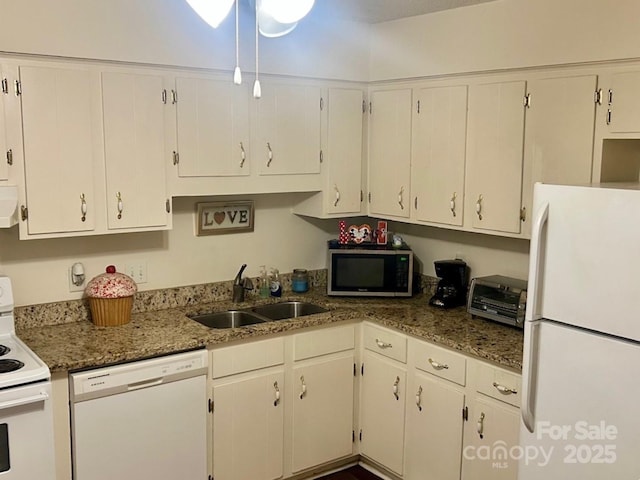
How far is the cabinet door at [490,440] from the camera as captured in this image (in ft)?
9.38

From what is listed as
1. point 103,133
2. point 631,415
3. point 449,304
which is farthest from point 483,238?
point 103,133

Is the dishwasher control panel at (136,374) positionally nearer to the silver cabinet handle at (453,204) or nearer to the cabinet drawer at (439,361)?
the cabinet drawer at (439,361)

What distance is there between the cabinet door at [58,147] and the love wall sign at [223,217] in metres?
0.76

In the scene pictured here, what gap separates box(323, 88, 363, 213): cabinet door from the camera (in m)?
3.79

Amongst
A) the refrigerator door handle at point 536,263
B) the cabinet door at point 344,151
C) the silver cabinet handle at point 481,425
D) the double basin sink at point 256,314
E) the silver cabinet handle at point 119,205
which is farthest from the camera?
the cabinet door at point 344,151

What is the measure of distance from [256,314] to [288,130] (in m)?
1.02

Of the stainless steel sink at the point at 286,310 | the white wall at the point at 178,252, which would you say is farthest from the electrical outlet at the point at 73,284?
the stainless steel sink at the point at 286,310

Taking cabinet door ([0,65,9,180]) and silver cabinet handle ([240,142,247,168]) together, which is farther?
silver cabinet handle ([240,142,247,168])

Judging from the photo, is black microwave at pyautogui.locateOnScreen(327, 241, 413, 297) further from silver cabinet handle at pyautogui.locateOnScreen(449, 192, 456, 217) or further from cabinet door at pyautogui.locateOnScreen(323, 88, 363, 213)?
silver cabinet handle at pyautogui.locateOnScreen(449, 192, 456, 217)

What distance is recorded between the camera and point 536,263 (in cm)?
221

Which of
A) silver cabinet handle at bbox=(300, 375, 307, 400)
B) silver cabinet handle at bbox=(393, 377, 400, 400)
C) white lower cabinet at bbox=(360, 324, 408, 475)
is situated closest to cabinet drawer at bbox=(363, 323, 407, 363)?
white lower cabinet at bbox=(360, 324, 408, 475)

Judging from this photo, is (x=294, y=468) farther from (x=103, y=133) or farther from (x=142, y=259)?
(x=103, y=133)

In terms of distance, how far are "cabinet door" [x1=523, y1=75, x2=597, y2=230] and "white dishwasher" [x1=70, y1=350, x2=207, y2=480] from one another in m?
1.76

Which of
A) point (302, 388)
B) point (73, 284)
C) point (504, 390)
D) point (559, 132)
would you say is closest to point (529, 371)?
point (504, 390)
